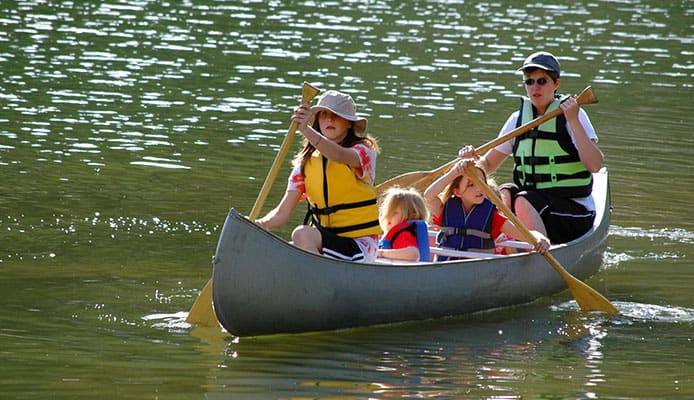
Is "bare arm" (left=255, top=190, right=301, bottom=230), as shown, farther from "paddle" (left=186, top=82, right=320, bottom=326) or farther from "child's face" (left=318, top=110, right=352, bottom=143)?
"child's face" (left=318, top=110, right=352, bottom=143)

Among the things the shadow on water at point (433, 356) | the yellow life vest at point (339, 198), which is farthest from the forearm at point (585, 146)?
Result: the yellow life vest at point (339, 198)

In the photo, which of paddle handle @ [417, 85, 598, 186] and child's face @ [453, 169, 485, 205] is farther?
paddle handle @ [417, 85, 598, 186]

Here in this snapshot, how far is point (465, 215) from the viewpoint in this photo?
8359 millimetres

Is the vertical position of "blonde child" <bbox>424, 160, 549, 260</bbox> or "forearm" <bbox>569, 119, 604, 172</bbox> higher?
"forearm" <bbox>569, 119, 604, 172</bbox>

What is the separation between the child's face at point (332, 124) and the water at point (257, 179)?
1053 millimetres

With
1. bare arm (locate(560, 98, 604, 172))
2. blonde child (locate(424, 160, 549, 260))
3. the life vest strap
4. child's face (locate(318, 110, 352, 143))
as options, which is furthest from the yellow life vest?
bare arm (locate(560, 98, 604, 172))

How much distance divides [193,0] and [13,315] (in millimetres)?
19753

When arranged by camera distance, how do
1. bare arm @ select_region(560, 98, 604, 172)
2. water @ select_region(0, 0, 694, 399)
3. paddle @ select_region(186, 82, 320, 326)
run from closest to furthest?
water @ select_region(0, 0, 694, 399) < paddle @ select_region(186, 82, 320, 326) < bare arm @ select_region(560, 98, 604, 172)

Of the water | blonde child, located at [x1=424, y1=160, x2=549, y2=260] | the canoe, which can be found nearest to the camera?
the water

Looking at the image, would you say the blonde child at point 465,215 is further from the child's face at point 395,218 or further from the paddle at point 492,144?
the child's face at point 395,218

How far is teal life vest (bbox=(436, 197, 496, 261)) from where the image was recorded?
327 inches

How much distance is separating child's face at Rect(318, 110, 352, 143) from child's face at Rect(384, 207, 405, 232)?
2.92 ft

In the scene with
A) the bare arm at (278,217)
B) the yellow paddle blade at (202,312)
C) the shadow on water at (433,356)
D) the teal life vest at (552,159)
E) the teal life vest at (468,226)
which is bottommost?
the shadow on water at (433,356)

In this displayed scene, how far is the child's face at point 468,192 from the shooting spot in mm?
8266
